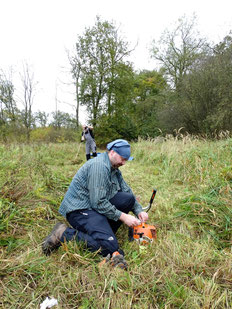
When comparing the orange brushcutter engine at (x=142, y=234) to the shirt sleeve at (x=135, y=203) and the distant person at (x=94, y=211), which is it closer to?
the distant person at (x=94, y=211)

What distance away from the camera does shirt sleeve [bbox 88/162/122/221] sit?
→ 1.79m

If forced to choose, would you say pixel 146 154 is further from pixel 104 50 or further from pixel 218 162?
pixel 104 50

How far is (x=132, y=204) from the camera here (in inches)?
85.7

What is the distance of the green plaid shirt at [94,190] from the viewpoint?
180 cm

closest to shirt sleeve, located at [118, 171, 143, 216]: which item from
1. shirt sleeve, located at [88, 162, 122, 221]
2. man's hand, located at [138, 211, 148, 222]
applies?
man's hand, located at [138, 211, 148, 222]

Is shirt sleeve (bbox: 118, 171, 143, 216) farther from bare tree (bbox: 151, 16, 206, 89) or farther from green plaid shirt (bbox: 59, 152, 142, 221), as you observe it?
bare tree (bbox: 151, 16, 206, 89)

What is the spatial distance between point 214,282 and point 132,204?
3.43ft

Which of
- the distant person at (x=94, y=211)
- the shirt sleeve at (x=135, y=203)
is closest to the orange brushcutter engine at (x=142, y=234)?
the distant person at (x=94, y=211)

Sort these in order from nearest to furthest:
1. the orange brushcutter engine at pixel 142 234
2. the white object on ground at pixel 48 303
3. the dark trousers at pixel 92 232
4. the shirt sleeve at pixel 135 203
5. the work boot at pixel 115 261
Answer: the white object on ground at pixel 48 303, the work boot at pixel 115 261, the dark trousers at pixel 92 232, the orange brushcutter engine at pixel 142 234, the shirt sleeve at pixel 135 203

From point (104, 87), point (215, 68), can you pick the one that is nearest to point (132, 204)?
Result: point (215, 68)

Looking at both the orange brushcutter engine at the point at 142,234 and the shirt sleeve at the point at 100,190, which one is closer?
the shirt sleeve at the point at 100,190

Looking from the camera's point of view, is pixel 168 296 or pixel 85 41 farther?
→ pixel 85 41

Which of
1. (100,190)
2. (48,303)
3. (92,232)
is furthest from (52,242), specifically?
(100,190)

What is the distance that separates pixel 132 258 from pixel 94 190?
760 millimetres
